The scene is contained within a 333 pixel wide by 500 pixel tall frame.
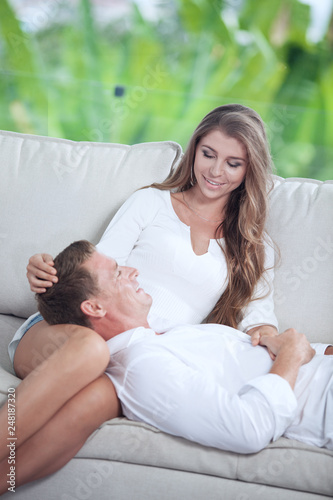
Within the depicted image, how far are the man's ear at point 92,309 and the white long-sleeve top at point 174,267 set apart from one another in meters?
0.28

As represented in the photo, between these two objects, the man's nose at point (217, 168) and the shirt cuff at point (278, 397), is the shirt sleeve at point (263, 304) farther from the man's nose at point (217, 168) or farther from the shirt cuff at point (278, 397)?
the shirt cuff at point (278, 397)

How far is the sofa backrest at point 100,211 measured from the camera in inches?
68.9

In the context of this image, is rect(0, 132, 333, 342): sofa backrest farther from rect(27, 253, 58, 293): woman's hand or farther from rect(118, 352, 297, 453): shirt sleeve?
rect(118, 352, 297, 453): shirt sleeve

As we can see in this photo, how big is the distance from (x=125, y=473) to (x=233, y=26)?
3600 mm

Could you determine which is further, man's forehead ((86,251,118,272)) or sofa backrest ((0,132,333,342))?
sofa backrest ((0,132,333,342))

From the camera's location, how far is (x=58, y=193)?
192 centimetres

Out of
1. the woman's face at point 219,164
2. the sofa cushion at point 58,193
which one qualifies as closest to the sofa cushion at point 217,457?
the sofa cushion at point 58,193

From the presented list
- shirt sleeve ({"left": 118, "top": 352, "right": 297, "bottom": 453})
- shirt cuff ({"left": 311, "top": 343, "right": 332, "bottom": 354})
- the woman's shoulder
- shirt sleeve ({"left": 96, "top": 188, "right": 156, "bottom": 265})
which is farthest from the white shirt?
the woman's shoulder

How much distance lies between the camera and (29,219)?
191 cm

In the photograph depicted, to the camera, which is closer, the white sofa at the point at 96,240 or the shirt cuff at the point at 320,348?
the white sofa at the point at 96,240

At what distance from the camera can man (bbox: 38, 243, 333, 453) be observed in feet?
4.09

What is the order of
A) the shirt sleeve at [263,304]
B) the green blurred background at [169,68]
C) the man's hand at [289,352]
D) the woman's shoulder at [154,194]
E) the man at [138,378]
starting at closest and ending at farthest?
the man at [138,378] → the man's hand at [289,352] → the shirt sleeve at [263,304] → the woman's shoulder at [154,194] → the green blurred background at [169,68]

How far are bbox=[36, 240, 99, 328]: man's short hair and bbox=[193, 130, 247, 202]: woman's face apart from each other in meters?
0.51

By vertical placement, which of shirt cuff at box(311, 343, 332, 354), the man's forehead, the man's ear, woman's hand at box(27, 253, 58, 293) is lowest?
shirt cuff at box(311, 343, 332, 354)
